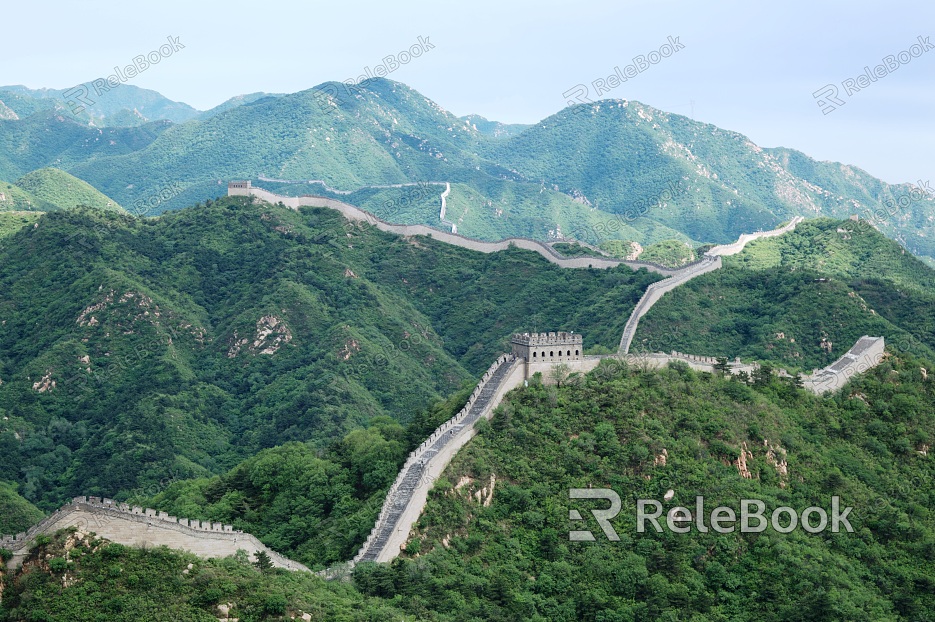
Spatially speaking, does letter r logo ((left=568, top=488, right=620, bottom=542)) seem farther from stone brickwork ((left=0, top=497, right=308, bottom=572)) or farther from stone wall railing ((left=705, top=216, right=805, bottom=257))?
stone wall railing ((left=705, top=216, right=805, bottom=257))

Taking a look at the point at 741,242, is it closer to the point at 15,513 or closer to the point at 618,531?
the point at 618,531

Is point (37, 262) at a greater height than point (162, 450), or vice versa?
point (37, 262)

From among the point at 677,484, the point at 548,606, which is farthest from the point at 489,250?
the point at 548,606

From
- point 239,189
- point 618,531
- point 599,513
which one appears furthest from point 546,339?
point 239,189

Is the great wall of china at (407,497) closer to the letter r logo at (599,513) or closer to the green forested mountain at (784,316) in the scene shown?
the green forested mountain at (784,316)

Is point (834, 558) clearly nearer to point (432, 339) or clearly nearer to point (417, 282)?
point (432, 339)

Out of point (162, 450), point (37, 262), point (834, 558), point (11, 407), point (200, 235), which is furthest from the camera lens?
point (200, 235)

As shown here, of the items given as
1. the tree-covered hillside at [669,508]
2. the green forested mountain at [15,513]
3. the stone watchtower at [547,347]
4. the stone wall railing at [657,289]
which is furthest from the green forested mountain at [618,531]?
the stone wall railing at [657,289]
